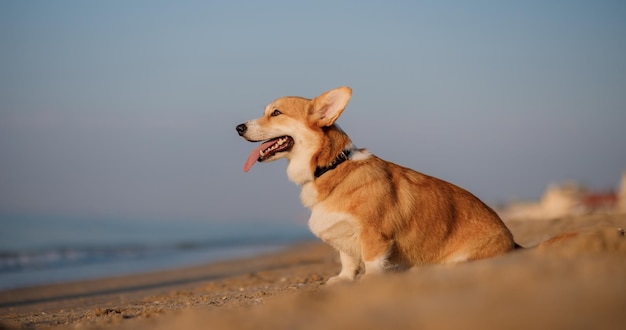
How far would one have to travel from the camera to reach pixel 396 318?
9.70 feet

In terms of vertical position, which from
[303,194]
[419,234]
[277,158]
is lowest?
[419,234]

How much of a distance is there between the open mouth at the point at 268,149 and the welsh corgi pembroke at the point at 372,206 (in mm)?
19

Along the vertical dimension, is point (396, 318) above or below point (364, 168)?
below

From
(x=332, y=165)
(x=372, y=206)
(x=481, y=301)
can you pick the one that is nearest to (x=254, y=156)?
(x=332, y=165)

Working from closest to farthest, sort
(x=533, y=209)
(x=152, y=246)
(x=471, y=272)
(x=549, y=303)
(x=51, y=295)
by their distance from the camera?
(x=549, y=303), (x=471, y=272), (x=51, y=295), (x=152, y=246), (x=533, y=209)

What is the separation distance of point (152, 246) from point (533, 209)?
1673 cm

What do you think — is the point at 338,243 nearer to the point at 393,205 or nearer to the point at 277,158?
the point at 393,205

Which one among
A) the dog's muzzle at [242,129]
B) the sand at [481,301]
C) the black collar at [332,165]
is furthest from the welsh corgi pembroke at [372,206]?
the sand at [481,301]

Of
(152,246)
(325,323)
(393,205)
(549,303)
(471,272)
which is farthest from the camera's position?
(152,246)

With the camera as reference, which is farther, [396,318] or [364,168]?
[364,168]

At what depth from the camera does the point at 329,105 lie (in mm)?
6062

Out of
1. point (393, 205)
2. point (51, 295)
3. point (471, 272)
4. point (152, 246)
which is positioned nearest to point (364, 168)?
point (393, 205)

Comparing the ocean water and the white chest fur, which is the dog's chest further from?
the ocean water

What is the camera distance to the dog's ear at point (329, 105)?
5949 millimetres
